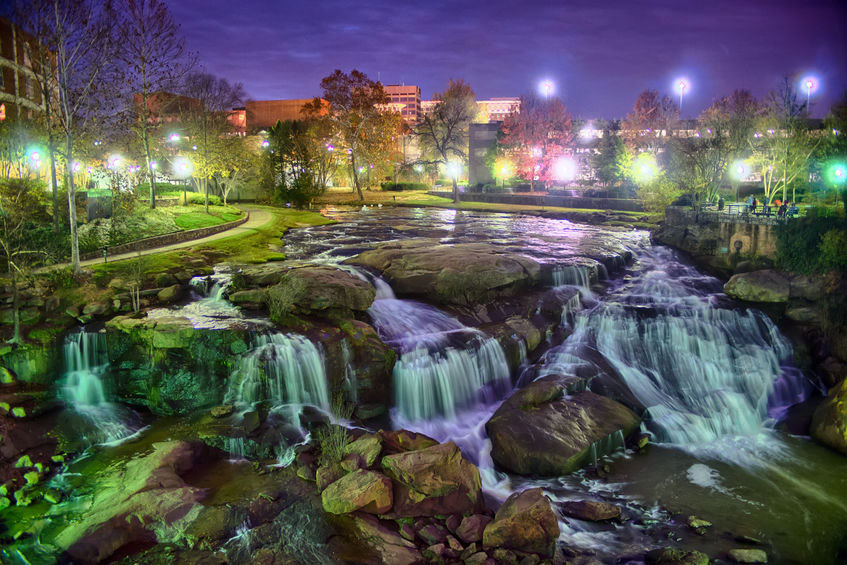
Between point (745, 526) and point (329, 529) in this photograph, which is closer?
point (329, 529)

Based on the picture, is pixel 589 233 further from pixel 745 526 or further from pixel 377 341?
pixel 745 526

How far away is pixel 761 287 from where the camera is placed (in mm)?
19750

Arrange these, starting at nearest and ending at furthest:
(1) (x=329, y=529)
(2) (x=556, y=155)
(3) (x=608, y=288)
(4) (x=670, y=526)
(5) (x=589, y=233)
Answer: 1. (1) (x=329, y=529)
2. (4) (x=670, y=526)
3. (3) (x=608, y=288)
4. (5) (x=589, y=233)
5. (2) (x=556, y=155)

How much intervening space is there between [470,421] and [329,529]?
5.36 m

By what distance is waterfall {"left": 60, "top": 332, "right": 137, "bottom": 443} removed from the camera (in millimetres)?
12523

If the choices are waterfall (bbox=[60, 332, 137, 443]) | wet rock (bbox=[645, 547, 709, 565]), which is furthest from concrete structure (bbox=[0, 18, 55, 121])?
wet rock (bbox=[645, 547, 709, 565])

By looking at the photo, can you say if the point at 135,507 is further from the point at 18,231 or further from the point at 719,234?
the point at 719,234

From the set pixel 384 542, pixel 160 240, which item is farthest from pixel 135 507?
pixel 160 240

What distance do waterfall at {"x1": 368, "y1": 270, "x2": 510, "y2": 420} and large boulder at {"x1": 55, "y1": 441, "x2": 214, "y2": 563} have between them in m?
5.25

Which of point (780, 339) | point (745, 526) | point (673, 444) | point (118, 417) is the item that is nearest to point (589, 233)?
point (780, 339)

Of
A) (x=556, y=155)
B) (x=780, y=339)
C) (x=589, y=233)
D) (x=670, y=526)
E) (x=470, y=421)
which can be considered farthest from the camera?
(x=556, y=155)

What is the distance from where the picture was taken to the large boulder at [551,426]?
1182 centimetres

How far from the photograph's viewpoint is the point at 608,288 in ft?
71.8

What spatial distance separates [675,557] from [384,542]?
438 centimetres
